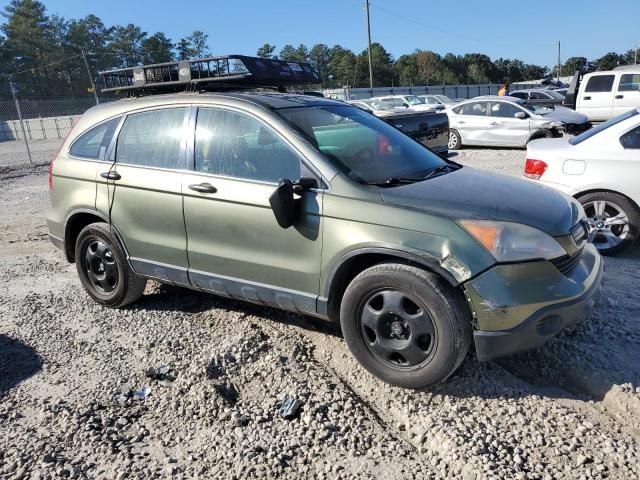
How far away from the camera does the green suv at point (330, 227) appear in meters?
2.81

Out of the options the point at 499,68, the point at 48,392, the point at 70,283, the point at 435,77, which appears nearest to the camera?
the point at 48,392

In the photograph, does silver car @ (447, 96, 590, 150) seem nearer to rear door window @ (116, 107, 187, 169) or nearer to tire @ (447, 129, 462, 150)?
tire @ (447, 129, 462, 150)

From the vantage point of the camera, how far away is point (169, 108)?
13.0 ft

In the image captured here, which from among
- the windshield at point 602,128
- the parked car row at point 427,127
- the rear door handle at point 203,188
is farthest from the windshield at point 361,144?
the parked car row at point 427,127

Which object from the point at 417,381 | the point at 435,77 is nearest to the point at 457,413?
the point at 417,381

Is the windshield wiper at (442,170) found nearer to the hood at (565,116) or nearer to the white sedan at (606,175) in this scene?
the white sedan at (606,175)

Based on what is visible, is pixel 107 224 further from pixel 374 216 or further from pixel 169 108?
pixel 374 216

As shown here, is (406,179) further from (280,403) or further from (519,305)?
(280,403)

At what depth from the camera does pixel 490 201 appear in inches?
121

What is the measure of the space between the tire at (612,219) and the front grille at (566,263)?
2356 mm

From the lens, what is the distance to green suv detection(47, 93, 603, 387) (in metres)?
2.81

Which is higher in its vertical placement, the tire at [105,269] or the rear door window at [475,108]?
the rear door window at [475,108]

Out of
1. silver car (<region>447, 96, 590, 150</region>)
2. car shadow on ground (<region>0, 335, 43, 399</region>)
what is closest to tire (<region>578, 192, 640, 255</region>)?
car shadow on ground (<region>0, 335, 43, 399</region>)

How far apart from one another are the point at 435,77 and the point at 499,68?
21949 mm
